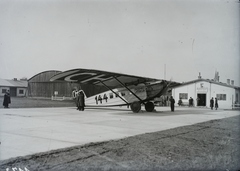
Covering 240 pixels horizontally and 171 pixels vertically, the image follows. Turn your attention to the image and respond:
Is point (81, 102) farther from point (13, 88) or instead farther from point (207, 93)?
point (13, 88)

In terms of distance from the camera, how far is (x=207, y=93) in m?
36.3

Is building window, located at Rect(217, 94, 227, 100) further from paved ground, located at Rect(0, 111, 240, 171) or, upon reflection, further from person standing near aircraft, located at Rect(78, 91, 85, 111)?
paved ground, located at Rect(0, 111, 240, 171)

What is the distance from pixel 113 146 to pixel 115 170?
1866mm

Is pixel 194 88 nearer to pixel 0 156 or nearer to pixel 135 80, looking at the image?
pixel 135 80

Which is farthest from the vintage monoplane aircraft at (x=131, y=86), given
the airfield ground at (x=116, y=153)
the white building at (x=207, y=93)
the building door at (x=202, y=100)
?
the building door at (x=202, y=100)

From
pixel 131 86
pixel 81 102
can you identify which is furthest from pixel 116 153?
pixel 81 102

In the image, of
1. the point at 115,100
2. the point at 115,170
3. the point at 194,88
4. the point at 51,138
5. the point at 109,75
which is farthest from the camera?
the point at 194,88

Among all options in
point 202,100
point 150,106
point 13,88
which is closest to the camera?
point 150,106

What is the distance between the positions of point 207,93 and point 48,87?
2978 cm

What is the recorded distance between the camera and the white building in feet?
113

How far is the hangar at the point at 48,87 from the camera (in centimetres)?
4509

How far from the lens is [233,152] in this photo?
19.2ft

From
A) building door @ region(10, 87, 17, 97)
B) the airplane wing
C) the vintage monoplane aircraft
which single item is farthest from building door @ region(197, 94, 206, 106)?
building door @ region(10, 87, 17, 97)

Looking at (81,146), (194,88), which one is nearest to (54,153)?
(81,146)
